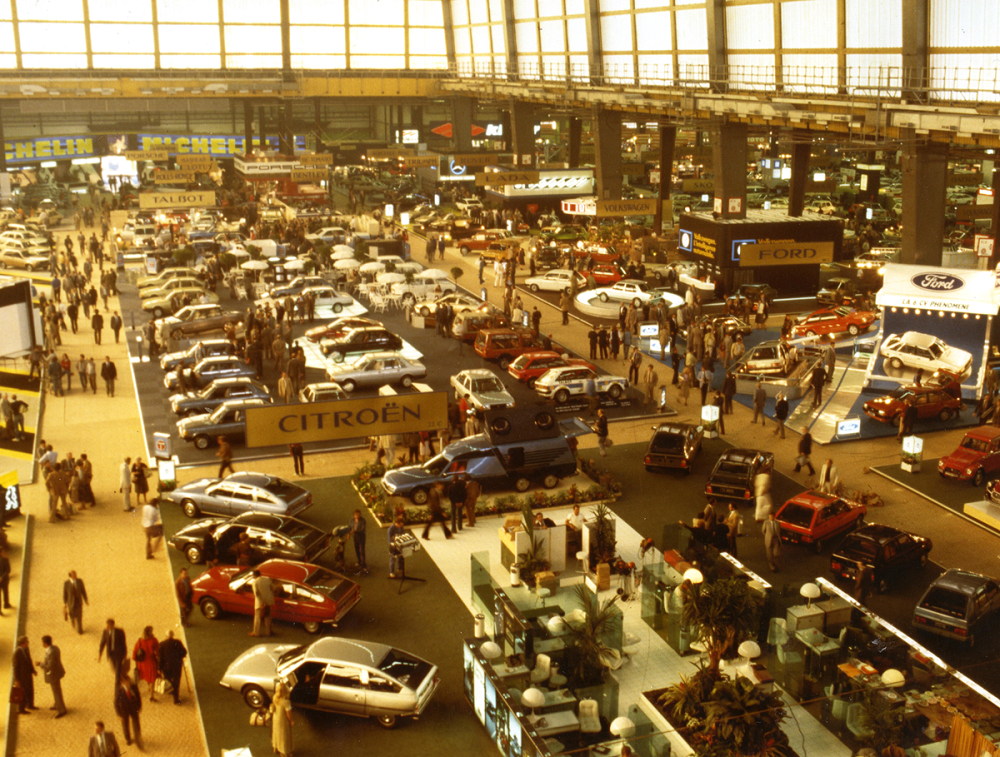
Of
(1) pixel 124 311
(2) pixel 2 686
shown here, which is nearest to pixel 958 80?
(2) pixel 2 686

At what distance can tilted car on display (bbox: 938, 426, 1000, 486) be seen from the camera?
24047 millimetres

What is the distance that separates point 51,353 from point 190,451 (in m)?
10.7

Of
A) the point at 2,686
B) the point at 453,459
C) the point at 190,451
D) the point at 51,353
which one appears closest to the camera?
the point at 2,686

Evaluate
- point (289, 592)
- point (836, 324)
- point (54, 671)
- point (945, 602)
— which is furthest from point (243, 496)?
point (836, 324)

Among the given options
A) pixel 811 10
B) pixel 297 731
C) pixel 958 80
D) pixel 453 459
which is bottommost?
pixel 297 731

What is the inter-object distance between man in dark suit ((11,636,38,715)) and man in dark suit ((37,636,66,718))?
0.73 feet

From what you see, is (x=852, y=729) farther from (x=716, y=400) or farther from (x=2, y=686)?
(x=716, y=400)

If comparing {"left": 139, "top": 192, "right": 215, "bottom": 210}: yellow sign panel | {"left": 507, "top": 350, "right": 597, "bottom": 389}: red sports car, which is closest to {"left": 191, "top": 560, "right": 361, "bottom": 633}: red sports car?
{"left": 507, "top": 350, "right": 597, "bottom": 389}: red sports car

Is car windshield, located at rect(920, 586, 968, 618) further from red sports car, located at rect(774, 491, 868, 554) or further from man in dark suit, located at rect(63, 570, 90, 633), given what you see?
man in dark suit, located at rect(63, 570, 90, 633)

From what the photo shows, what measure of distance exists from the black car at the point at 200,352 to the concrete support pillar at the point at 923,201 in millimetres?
21995

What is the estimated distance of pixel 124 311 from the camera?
1633 inches

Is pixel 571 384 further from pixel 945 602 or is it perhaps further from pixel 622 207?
pixel 622 207

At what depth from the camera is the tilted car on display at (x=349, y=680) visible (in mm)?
14773

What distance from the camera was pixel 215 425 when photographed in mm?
26422
